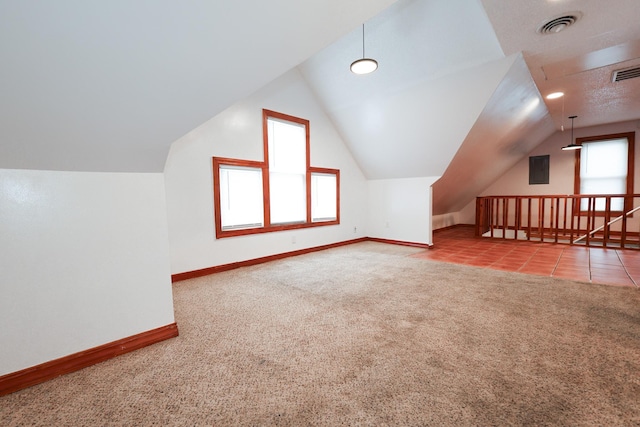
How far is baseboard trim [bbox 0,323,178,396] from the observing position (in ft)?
4.66

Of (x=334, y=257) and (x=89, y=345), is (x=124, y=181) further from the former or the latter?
(x=334, y=257)

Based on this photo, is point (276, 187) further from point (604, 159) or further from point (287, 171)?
point (604, 159)

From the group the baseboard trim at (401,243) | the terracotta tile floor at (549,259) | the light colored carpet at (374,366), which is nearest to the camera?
the light colored carpet at (374,366)

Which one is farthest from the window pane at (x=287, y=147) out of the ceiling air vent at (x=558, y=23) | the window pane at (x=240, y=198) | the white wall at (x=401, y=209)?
Result: the ceiling air vent at (x=558, y=23)

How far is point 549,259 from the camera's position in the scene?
3.99 meters

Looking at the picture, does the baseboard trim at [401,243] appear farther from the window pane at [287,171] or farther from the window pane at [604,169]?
the window pane at [604,169]

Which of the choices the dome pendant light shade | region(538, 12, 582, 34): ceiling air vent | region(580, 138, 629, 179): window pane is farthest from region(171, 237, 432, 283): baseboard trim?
region(580, 138, 629, 179): window pane

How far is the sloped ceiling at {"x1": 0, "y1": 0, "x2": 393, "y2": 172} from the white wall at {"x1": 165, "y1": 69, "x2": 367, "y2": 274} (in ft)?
5.45

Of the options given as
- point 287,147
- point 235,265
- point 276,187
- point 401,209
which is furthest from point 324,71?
point 235,265

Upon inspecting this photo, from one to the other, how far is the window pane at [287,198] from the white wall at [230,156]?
27 centimetres

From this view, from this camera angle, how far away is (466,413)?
1177 mm

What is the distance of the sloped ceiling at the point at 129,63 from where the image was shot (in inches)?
38.0

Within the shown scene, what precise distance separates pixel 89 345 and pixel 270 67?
202 centimetres

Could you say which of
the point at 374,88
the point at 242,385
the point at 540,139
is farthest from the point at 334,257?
the point at 540,139
